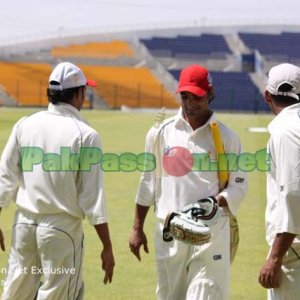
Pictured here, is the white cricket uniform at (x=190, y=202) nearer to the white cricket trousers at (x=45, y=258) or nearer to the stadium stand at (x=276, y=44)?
the white cricket trousers at (x=45, y=258)

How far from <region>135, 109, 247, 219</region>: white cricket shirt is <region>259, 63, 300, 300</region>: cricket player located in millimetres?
727

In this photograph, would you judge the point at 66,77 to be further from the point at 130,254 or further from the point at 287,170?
the point at 130,254

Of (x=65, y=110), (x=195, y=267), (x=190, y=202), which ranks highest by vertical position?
(x=65, y=110)

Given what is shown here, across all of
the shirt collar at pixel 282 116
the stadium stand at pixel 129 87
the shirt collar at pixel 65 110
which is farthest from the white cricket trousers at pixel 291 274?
the stadium stand at pixel 129 87

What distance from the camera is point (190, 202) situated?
16.4 ft

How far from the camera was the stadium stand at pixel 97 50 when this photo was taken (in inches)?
2515

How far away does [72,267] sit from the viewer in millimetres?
4812

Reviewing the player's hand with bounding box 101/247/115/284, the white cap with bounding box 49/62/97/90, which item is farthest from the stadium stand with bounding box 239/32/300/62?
the player's hand with bounding box 101/247/115/284

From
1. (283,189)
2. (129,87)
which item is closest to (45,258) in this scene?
(283,189)

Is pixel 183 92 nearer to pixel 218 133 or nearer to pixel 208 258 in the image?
pixel 218 133

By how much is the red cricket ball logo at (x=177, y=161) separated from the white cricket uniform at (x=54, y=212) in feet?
1.60

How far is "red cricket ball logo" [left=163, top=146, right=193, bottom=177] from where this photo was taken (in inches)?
198

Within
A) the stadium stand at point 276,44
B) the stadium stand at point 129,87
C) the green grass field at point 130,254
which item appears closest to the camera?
the green grass field at point 130,254

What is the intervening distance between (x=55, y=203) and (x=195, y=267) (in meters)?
0.93
